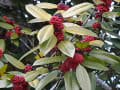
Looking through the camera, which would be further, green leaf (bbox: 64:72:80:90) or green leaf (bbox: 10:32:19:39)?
green leaf (bbox: 10:32:19:39)

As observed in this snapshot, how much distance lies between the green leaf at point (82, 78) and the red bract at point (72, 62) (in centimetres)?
2

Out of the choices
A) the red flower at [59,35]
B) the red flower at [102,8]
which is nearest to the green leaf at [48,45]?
the red flower at [59,35]

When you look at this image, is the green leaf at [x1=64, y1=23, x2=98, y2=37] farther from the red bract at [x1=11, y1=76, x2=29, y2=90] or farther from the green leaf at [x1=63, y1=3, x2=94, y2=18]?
the red bract at [x1=11, y1=76, x2=29, y2=90]

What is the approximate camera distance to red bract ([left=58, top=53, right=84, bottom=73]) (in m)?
0.84

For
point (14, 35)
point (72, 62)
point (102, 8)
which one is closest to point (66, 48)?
point (72, 62)

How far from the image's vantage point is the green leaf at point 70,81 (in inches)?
33.0

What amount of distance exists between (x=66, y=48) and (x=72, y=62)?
56 mm

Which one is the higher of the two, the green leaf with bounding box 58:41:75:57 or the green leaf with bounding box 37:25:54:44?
the green leaf with bounding box 37:25:54:44

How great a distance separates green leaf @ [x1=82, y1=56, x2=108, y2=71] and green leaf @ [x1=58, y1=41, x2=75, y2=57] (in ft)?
0.28

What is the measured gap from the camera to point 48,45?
83 cm

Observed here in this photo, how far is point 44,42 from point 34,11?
0.16 m

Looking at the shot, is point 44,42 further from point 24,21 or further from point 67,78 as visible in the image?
point 24,21

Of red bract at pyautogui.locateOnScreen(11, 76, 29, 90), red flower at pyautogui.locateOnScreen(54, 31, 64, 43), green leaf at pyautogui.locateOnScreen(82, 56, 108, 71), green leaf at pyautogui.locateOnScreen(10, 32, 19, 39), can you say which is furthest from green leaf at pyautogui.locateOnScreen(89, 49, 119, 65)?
green leaf at pyautogui.locateOnScreen(10, 32, 19, 39)

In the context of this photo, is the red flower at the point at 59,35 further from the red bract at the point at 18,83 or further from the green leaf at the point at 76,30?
the red bract at the point at 18,83
